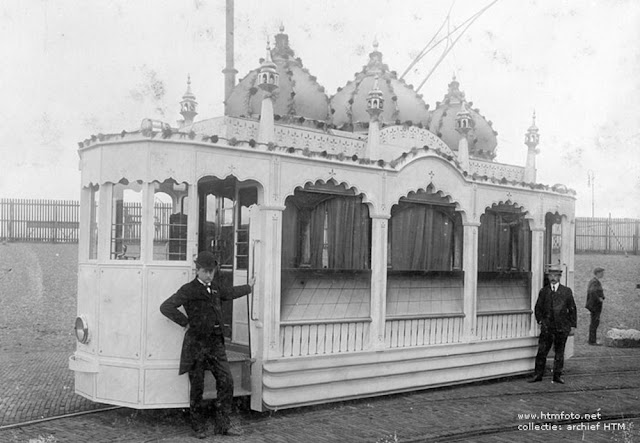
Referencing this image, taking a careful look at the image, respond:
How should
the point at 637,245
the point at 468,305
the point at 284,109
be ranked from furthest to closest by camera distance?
the point at 637,245 → the point at 284,109 → the point at 468,305

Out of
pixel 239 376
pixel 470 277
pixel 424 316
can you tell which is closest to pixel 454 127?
pixel 470 277

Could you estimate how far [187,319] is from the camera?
7.82 meters

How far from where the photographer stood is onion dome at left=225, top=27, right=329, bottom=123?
12352 mm

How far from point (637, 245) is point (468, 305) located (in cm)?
1986

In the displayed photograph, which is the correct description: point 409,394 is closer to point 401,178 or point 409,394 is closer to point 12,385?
point 401,178

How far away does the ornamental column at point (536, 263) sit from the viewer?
1227 centimetres

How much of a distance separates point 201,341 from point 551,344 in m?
6.64

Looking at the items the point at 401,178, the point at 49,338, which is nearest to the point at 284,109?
the point at 401,178

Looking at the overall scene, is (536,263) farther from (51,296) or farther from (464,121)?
(51,296)

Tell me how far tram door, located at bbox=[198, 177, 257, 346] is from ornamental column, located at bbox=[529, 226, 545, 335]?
5.63 m

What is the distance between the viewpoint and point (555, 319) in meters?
11.5

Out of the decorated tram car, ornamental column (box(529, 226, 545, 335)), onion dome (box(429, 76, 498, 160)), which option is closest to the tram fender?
the decorated tram car

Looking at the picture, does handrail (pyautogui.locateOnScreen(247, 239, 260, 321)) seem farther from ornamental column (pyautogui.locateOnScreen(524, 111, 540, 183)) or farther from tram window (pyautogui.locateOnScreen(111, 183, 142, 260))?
ornamental column (pyautogui.locateOnScreen(524, 111, 540, 183))

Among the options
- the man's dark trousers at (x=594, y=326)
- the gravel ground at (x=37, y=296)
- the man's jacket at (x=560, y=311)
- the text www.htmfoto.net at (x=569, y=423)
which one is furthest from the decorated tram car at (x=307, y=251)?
the gravel ground at (x=37, y=296)
